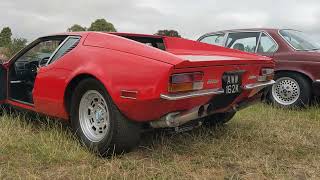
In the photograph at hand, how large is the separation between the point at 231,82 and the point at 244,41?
4.20 metres

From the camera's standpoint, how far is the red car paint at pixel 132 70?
382 centimetres

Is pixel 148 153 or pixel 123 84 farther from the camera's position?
pixel 148 153

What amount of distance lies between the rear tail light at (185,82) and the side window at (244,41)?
14.4ft

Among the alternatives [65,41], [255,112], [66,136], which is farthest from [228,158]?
[255,112]

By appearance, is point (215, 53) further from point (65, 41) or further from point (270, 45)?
point (270, 45)

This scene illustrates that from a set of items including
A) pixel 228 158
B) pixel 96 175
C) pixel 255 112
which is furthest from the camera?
pixel 255 112

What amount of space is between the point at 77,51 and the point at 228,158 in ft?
5.92

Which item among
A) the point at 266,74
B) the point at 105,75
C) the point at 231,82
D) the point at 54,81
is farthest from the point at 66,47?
the point at 266,74

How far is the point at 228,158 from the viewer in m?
4.40

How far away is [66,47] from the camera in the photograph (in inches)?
193

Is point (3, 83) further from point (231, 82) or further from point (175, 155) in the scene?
point (231, 82)

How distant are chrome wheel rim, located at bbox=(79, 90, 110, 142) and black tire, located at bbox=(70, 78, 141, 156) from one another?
1.9 inches

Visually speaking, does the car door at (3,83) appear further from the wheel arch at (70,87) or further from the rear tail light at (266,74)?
the rear tail light at (266,74)

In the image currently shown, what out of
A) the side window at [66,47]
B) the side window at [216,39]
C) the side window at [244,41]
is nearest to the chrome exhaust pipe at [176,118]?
the side window at [66,47]
